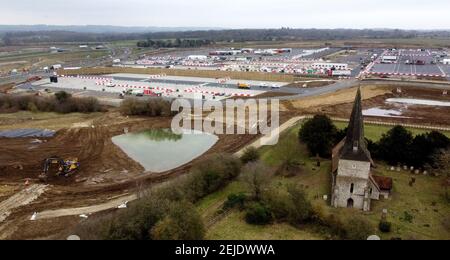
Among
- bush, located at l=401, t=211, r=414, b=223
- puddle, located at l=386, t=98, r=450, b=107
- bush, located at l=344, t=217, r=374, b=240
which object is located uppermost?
puddle, located at l=386, t=98, r=450, b=107

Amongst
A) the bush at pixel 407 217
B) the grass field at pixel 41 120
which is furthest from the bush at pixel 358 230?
the grass field at pixel 41 120

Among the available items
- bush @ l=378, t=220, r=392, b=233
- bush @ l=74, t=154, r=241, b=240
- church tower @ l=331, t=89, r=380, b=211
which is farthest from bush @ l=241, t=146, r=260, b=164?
bush @ l=378, t=220, r=392, b=233

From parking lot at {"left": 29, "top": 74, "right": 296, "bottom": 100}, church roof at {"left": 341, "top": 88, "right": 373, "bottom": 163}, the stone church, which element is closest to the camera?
church roof at {"left": 341, "top": 88, "right": 373, "bottom": 163}

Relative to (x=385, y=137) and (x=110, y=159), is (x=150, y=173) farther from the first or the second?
(x=385, y=137)

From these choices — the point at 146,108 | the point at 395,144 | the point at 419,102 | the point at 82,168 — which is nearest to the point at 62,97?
the point at 146,108

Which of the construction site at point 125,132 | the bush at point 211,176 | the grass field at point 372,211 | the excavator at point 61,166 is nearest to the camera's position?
the grass field at point 372,211

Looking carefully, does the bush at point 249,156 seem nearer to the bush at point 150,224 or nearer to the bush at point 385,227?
the bush at point 150,224

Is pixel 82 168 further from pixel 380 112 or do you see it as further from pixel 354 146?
pixel 380 112

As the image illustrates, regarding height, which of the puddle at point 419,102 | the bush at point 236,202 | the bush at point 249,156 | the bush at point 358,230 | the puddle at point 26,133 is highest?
the puddle at point 419,102

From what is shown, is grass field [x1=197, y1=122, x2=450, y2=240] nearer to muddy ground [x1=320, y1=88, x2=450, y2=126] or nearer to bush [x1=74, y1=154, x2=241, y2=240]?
bush [x1=74, y1=154, x2=241, y2=240]
